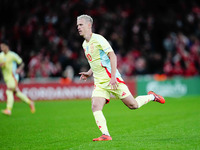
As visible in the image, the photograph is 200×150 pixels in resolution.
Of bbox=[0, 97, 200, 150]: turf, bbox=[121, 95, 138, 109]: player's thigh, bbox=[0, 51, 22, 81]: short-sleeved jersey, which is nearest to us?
bbox=[0, 97, 200, 150]: turf

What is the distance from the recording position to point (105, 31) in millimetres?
24500

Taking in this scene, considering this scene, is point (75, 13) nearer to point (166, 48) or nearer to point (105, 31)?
point (105, 31)

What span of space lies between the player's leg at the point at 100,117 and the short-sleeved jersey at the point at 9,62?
264 inches

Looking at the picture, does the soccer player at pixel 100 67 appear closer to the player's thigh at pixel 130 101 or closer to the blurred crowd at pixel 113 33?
the player's thigh at pixel 130 101

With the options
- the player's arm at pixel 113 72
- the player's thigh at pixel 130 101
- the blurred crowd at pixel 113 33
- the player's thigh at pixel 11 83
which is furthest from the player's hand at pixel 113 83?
the blurred crowd at pixel 113 33

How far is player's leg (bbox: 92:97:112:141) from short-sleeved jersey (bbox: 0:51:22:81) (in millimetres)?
6712

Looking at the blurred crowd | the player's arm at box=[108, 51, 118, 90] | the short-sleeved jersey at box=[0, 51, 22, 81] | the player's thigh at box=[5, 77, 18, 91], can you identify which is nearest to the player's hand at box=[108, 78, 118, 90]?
the player's arm at box=[108, 51, 118, 90]

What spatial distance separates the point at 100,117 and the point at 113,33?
17.6m

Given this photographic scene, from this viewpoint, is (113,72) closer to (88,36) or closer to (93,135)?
(88,36)

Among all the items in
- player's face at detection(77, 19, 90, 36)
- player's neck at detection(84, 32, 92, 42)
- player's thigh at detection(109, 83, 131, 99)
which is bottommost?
player's thigh at detection(109, 83, 131, 99)

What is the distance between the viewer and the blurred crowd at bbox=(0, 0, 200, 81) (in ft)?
72.1

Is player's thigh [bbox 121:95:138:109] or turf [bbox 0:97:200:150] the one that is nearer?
turf [bbox 0:97:200:150]

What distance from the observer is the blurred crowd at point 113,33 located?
2197 centimetres

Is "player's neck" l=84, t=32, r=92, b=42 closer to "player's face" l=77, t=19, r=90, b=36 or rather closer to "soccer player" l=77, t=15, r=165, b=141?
"soccer player" l=77, t=15, r=165, b=141
